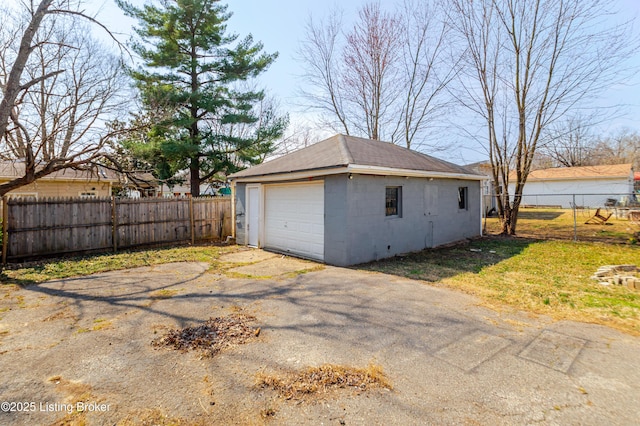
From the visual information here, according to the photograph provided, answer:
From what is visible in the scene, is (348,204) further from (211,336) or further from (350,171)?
(211,336)

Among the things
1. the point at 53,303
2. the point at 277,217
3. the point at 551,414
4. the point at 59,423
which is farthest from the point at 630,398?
the point at 277,217

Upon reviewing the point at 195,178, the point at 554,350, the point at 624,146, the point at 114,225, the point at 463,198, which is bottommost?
the point at 554,350

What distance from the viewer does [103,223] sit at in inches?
353

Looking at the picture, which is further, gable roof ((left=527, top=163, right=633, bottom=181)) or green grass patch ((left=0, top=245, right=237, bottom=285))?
gable roof ((left=527, top=163, right=633, bottom=181))

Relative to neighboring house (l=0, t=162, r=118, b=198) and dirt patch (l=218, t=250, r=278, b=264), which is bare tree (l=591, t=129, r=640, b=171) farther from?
neighboring house (l=0, t=162, r=118, b=198)

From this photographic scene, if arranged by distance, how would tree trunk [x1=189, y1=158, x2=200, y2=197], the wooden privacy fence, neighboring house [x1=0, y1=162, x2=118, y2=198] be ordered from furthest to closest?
1. tree trunk [x1=189, y1=158, x2=200, y2=197]
2. neighboring house [x1=0, y1=162, x2=118, y2=198]
3. the wooden privacy fence

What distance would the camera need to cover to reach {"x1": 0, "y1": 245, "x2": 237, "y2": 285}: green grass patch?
634 centimetres

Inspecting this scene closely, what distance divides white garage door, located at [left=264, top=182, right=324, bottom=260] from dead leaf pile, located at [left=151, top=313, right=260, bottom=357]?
405 cm

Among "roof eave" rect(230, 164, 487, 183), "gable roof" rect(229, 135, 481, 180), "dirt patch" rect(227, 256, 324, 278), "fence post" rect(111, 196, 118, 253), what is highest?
"gable roof" rect(229, 135, 481, 180)

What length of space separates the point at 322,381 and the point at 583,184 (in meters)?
33.5

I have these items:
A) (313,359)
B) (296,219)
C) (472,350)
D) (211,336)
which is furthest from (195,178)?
(472,350)

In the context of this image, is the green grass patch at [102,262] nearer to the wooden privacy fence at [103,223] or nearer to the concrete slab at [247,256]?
the concrete slab at [247,256]

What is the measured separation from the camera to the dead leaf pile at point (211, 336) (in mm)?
3346

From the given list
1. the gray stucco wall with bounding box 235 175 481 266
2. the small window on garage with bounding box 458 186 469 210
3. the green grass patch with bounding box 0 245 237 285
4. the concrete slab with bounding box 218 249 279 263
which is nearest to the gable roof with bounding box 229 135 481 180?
the gray stucco wall with bounding box 235 175 481 266
